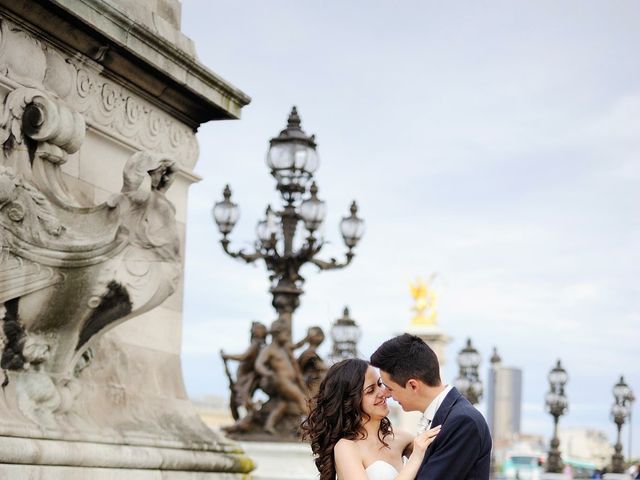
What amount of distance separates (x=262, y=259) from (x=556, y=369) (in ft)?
88.8

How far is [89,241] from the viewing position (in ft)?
22.8

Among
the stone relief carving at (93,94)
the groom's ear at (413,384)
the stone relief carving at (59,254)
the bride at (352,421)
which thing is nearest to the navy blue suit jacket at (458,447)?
the groom's ear at (413,384)

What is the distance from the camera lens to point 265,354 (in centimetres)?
1878

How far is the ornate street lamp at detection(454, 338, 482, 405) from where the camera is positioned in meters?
39.3

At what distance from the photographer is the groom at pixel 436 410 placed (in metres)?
5.27

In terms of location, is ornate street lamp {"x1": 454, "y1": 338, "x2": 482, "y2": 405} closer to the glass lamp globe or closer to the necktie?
the glass lamp globe

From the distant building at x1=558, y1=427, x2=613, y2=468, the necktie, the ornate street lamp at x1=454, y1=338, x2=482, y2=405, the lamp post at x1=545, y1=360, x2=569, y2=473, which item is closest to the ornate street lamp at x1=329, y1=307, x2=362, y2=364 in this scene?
the ornate street lamp at x1=454, y1=338, x2=482, y2=405

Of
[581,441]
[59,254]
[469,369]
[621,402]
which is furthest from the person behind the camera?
[581,441]

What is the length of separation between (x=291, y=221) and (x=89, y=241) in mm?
11357

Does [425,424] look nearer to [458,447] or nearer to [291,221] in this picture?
[458,447]

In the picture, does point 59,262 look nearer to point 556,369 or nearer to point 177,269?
point 177,269

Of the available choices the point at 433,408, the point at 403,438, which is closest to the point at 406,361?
the point at 433,408

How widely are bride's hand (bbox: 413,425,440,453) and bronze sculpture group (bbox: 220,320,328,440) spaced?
12856mm

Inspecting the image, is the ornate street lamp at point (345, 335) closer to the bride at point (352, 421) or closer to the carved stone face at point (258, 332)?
the carved stone face at point (258, 332)
